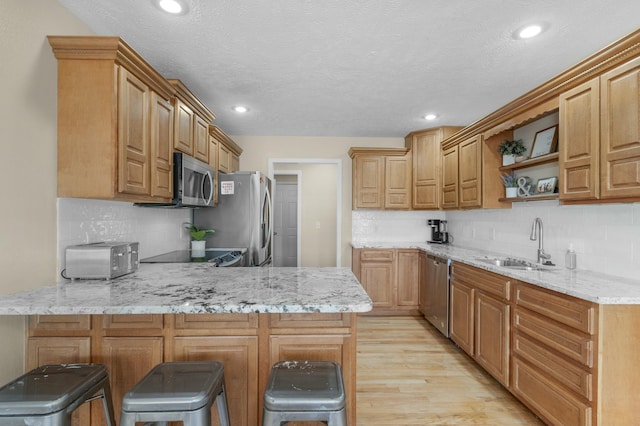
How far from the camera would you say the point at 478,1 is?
1.73 m

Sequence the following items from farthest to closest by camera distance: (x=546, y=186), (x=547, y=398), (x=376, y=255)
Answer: (x=376, y=255) → (x=546, y=186) → (x=547, y=398)

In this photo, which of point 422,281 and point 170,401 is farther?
point 422,281

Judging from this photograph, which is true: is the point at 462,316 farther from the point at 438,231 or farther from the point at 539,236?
the point at 438,231

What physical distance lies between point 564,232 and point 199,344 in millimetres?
2818

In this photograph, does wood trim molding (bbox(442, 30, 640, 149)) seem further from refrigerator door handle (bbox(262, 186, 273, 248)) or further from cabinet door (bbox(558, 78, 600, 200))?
refrigerator door handle (bbox(262, 186, 273, 248))

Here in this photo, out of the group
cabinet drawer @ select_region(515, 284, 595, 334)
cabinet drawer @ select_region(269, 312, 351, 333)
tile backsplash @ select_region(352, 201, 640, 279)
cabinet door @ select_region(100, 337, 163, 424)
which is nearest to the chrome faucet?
tile backsplash @ select_region(352, 201, 640, 279)

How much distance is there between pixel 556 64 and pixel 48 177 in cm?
356

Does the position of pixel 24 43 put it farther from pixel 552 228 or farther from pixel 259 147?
pixel 552 228

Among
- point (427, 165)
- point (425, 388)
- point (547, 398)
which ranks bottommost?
point (425, 388)

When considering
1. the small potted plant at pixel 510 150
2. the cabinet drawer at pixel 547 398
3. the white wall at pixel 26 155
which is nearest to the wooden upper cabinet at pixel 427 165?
the small potted plant at pixel 510 150

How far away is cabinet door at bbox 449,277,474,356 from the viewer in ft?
9.23

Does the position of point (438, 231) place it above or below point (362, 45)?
below

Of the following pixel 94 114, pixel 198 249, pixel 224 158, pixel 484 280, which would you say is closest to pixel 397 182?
pixel 484 280

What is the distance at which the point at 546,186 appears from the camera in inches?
105
